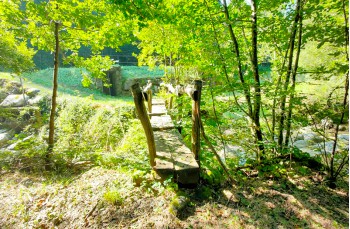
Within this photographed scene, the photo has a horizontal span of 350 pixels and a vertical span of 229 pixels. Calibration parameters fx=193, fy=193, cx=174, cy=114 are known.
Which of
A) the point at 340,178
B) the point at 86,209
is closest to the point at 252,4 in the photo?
the point at 340,178

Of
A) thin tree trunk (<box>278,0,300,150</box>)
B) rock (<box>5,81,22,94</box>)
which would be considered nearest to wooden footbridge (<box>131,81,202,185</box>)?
thin tree trunk (<box>278,0,300,150</box>)

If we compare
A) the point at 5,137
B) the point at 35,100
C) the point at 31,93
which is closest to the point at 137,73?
the point at 31,93

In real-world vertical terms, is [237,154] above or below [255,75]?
below

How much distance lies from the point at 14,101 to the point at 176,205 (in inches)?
500

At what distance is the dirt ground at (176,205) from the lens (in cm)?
208

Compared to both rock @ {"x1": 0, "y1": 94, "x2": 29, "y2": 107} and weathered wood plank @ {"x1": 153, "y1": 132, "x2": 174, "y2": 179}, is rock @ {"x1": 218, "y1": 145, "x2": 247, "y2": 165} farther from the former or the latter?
Result: rock @ {"x1": 0, "y1": 94, "x2": 29, "y2": 107}

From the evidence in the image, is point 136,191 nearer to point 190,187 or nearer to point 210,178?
point 190,187

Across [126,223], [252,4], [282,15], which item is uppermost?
[252,4]

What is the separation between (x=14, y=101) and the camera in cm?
1089

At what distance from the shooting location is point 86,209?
2301 mm

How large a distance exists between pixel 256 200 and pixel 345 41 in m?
2.05

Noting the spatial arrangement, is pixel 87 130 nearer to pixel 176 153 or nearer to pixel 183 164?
pixel 176 153

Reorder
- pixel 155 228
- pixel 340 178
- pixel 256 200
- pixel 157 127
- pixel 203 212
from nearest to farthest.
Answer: pixel 155 228 < pixel 203 212 < pixel 256 200 < pixel 340 178 < pixel 157 127

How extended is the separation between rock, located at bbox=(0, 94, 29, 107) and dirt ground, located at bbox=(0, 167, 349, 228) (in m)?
10.1
